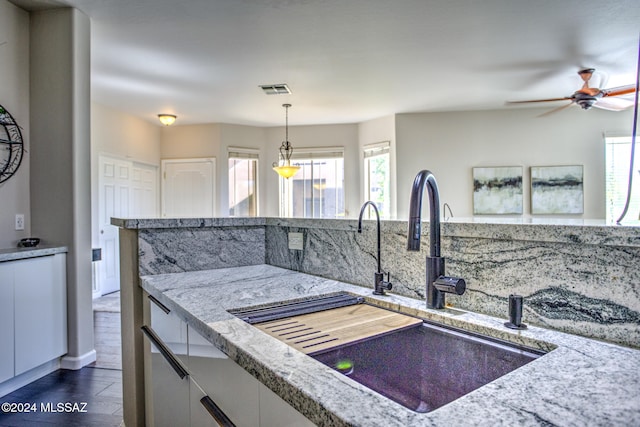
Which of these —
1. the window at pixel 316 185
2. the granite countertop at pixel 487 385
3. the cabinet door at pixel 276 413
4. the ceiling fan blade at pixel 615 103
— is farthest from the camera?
the window at pixel 316 185

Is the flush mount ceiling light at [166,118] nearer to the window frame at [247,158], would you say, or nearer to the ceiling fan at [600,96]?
the window frame at [247,158]

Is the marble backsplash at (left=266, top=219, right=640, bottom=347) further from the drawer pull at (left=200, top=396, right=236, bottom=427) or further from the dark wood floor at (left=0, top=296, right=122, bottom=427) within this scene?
the dark wood floor at (left=0, top=296, right=122, bottom=427)

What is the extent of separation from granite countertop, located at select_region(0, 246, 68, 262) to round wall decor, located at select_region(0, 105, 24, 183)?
0.54 metres

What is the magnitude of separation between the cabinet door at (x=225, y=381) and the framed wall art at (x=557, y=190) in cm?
571

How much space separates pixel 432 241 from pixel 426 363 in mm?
316

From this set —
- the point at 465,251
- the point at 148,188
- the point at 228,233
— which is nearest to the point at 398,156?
the point at 148,188

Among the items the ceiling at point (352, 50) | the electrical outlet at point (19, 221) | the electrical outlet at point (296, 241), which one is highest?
the ceiling at point (352, 50)

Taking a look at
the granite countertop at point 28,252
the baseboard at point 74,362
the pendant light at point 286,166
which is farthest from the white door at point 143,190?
the baseboard at point 74,362

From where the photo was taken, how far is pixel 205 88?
4.60 metres

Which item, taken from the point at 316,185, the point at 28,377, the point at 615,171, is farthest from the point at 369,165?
the point at 28,377

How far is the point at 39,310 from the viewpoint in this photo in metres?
2.56

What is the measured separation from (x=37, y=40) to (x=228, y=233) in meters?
2.44

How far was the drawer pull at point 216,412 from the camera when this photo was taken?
2.89 ft

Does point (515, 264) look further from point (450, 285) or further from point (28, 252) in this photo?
point (28, 252)
